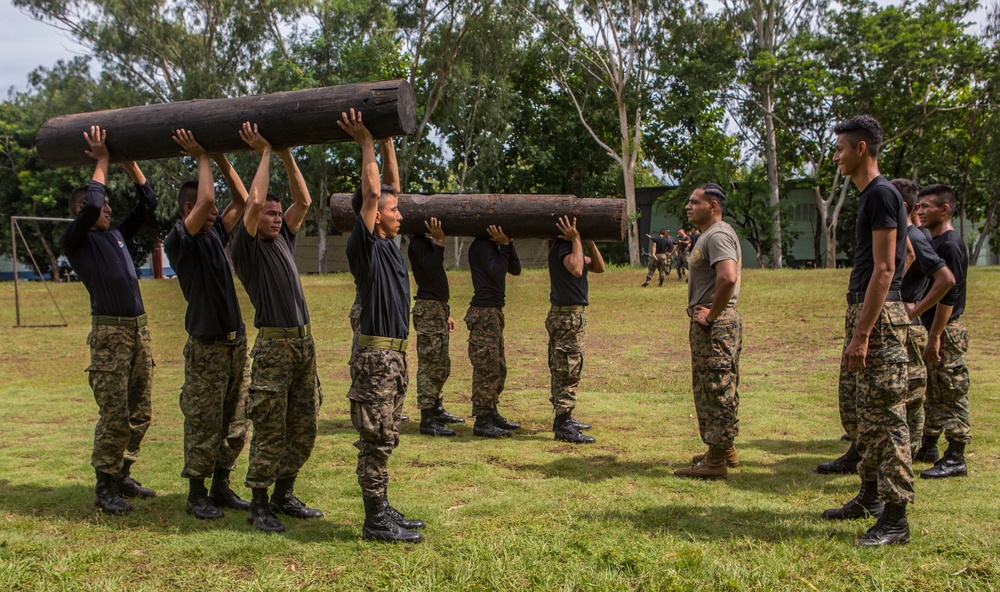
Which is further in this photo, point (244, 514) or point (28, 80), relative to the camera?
point (28, 80)

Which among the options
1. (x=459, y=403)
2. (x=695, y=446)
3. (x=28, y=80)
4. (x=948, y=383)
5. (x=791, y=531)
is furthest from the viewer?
(x=28, y=80)

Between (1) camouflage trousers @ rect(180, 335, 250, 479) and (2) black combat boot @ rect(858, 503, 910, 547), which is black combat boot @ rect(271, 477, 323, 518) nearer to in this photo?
(1) camouflage trousers @ rect(180, 335, 250, 479)

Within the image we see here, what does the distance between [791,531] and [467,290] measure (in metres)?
17.0

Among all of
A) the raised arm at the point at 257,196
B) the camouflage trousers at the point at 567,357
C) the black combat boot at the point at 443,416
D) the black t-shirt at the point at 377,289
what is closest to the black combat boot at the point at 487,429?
the black combat boot at the point at 443,416

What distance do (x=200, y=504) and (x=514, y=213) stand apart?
4011 millimetres

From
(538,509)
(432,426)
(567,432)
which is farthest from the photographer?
(432,426)

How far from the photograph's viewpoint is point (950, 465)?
5.82 meters

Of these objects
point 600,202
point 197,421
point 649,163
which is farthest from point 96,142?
point 649,163

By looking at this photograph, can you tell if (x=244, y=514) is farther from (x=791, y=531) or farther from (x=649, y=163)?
(x=649, y=163)

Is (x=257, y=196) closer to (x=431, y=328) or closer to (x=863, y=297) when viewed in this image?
(x=431, y=328)

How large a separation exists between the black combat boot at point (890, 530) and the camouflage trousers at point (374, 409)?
106 inches

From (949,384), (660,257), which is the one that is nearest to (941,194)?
(949,384)

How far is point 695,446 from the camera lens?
6.93 meters

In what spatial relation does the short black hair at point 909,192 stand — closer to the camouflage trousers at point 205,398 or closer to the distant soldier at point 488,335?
the distant soldier at point 488,335
